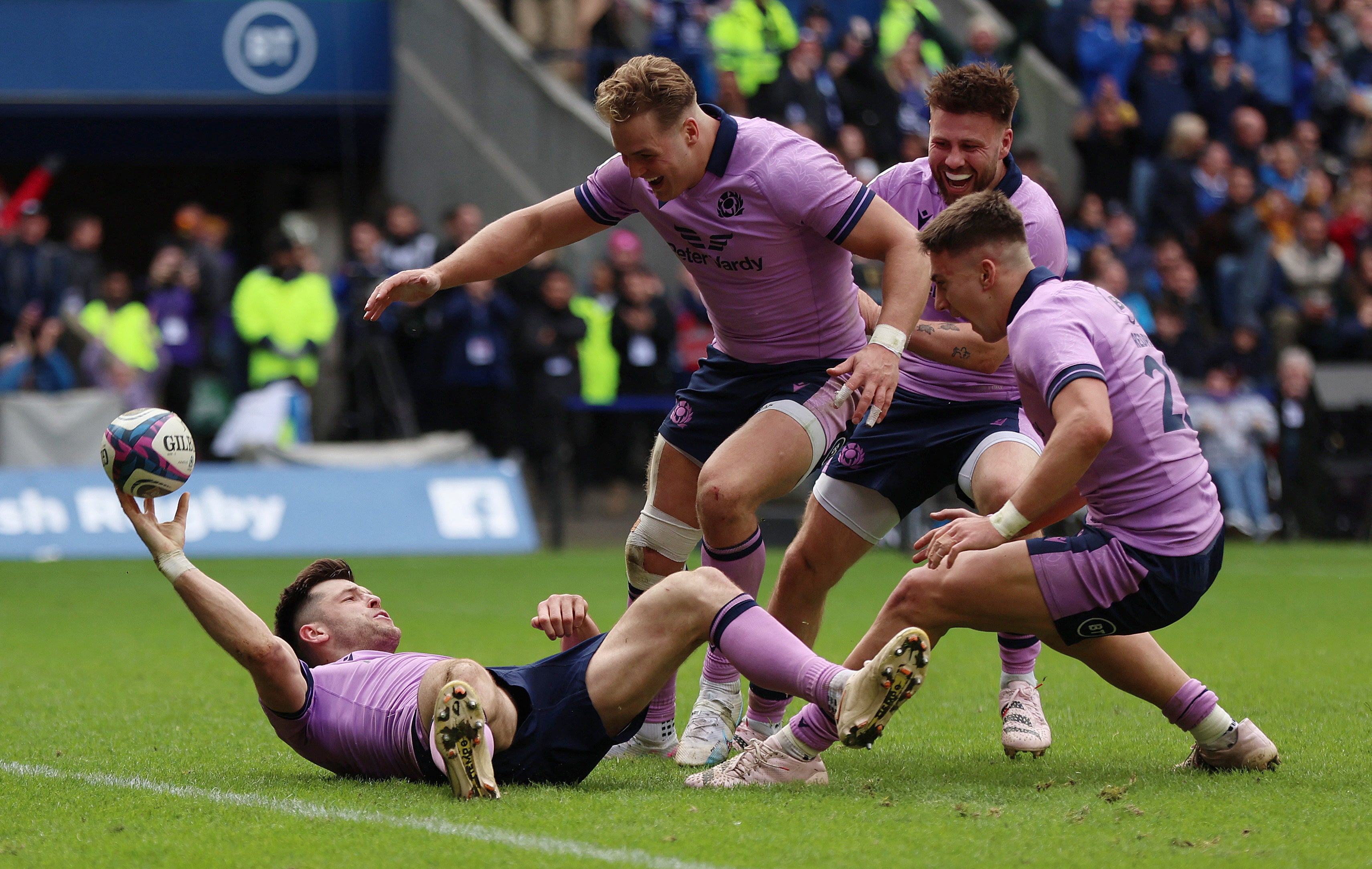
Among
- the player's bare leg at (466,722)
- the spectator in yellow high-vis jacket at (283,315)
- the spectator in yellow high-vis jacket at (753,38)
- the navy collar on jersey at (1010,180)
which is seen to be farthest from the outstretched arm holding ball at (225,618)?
the spectator in yellow high-vis jacket at (753,38)

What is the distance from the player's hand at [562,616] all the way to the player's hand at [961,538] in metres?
1.13

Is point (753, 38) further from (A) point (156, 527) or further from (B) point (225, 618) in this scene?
(B) point (225, 618)

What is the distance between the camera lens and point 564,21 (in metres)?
18.6

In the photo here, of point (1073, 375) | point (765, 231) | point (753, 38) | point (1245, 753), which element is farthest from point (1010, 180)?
point (753, 38)

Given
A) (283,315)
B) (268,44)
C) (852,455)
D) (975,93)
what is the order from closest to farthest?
(975,93), (852,455), (283,315), (268,44)

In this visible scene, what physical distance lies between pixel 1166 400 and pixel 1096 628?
702mm

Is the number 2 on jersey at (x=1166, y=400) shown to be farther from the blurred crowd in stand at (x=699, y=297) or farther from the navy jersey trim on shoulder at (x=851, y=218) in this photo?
the blurred crowd in stand at (x=699, y=297)

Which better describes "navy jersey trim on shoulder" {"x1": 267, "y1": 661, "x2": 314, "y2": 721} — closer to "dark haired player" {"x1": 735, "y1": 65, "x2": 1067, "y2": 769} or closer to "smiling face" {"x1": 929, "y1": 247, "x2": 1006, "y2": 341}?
"dark haired player" {"x1": 735, "y1": 65, "x2": 1067, "y2": 769}

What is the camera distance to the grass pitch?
411 centimetres

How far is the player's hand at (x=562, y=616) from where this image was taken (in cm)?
521

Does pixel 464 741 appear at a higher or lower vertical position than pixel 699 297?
lower

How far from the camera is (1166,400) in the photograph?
16.3ft

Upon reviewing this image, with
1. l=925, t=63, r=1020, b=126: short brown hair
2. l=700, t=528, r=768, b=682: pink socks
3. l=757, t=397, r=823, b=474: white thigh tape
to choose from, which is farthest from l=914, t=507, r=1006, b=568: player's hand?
l=925, t=63, r=1020, b=126: short brown hair

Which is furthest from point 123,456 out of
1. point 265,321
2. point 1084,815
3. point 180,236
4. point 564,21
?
point 564,21
